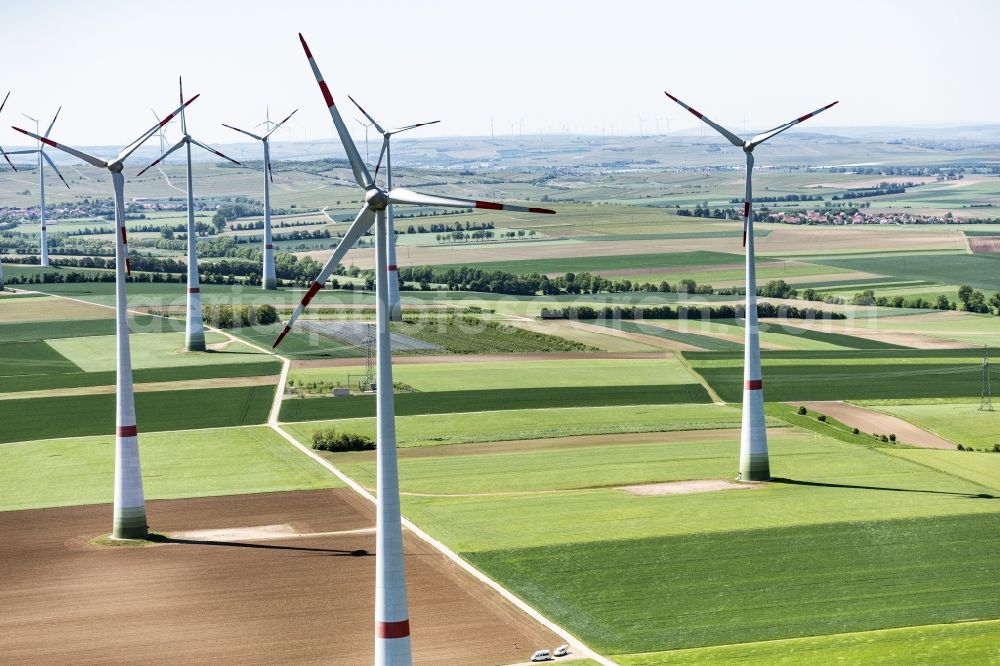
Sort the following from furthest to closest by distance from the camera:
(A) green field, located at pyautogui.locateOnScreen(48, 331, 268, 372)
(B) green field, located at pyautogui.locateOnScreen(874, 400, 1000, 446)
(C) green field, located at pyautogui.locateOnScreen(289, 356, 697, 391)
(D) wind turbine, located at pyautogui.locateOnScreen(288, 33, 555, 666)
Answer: (A) green field, located at pyautogui.locateOnScreen(48, 331, 268, 372)
(C) green field, located at pyautogui.locateOnScreen(289, 356, 697, 391)
(B) green field, located at pyautogui.locateOnScreen(874, 400, 1000, 446)
(D) wind turbine, located at pyautogui.locateOnScreen(288, 33, 555, 666)

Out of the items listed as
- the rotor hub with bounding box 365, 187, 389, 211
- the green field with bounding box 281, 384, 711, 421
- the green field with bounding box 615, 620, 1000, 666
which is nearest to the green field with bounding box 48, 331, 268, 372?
the green field with bounding box 281, 384, 711, 421

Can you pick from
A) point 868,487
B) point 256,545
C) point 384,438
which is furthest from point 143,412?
point 384,438

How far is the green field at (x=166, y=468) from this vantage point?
208 feet

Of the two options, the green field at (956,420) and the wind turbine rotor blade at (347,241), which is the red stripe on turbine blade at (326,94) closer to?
the wind turbine rotor blade at (347,241)

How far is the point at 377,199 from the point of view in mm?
33656

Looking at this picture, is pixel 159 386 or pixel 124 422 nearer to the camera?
pixel 124 422

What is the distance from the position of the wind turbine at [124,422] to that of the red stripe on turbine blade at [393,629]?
2132 centimetres

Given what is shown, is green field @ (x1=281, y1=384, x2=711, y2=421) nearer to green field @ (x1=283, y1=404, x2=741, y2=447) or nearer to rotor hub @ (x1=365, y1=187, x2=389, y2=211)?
green field @ (x1=283, y1=404, x2=741, y2=447)

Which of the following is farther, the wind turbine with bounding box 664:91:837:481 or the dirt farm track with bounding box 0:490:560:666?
the wind turbine with bounding box 664:91:837:481

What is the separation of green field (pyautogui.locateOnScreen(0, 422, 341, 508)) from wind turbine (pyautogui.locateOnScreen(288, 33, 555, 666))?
95.8ft

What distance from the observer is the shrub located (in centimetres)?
7281

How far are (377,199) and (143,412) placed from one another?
172 ft

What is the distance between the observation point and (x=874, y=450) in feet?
240

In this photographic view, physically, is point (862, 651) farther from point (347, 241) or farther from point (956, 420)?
point (956, 420)
